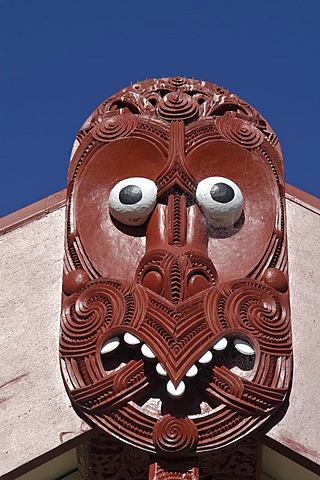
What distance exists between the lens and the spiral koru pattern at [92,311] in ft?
28.3

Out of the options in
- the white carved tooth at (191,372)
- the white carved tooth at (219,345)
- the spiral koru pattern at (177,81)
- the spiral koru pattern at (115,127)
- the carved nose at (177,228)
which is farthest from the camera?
the spiral koru pattern at (177,81)

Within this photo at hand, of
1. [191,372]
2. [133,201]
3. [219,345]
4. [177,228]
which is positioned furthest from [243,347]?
[133,201]

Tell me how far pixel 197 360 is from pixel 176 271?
0.64 meters

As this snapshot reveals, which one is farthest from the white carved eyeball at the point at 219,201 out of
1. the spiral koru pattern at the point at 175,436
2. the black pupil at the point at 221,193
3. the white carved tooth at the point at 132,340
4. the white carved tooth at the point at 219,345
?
the spiral koru pattern at the point at 175,436

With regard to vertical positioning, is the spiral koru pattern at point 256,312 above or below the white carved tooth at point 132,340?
above

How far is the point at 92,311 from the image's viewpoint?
28.6ft

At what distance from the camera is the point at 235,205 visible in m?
9.12

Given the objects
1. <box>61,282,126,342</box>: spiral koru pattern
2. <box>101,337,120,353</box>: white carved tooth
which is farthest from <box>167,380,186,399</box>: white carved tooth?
<box>61,282,126,342</box>: spiral koru pattern

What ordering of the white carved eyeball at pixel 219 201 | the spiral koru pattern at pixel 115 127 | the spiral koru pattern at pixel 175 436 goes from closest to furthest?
the spiral koru pattern at pixel 175 436 → the white carved eyeball at pixel 219 201 → the spiral koru pattern at pixel 115 127

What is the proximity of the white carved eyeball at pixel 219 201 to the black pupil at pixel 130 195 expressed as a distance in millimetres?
414

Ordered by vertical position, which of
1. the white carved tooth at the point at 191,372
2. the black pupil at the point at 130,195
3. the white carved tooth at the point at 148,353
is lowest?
the white carved tooth at the point at 191,372

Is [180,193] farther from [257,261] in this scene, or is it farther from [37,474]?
[37,474]

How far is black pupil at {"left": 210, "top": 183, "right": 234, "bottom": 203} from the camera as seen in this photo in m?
9.09

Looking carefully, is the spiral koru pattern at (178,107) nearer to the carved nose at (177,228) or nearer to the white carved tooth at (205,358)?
the carved nose at (177,228)
